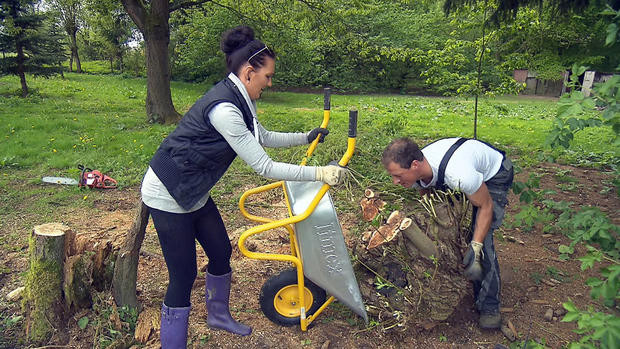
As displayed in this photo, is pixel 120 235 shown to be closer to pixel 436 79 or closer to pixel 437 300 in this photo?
pixel 437 300

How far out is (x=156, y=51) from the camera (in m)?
8.88

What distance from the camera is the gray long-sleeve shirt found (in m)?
1.96

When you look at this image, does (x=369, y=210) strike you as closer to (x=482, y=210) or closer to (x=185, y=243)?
(x=482, y=210)

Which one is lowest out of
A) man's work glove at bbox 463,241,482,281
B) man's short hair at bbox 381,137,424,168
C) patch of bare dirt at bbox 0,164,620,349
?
patch of bare dirt at bbox 0,164,620,349

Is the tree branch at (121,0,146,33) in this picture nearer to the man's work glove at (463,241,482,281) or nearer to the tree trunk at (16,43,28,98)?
the tree trunk at (16,43,28,98)

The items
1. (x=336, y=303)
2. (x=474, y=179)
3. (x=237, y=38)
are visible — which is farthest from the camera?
(x=336, y=303)

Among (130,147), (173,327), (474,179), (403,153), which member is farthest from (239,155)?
(130,147)

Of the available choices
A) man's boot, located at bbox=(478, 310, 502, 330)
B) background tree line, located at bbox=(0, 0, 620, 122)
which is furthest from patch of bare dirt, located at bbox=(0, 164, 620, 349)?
background tree line, located at bbox=(0, 0, 620, 122)

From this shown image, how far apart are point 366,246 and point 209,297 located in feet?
3.33

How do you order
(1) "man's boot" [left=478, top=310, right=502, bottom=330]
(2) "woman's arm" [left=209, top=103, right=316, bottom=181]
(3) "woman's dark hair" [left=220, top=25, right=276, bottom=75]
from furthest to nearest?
(1) "man's boot" [left=478, top=310, right=502, bottom=330] < (3) "woman's dark hair" [left=220, top=25, right=276, bottom=75] < (2) "woman's arm" [left=209, top=103, right=316, bottom=181]

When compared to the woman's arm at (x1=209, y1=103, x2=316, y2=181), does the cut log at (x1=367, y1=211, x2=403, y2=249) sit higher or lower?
lower

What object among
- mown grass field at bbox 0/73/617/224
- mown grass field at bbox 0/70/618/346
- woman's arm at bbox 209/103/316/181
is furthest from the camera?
mown grass field at bbox 0/73/617/224

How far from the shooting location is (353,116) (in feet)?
7.13

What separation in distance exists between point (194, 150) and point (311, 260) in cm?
90
